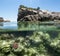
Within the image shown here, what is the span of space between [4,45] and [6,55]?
41 cm

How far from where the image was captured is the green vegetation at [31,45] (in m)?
7.80

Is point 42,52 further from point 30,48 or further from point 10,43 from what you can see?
point 10,43

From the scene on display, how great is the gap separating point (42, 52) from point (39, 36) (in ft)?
2.65

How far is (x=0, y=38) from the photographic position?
870 centimetres

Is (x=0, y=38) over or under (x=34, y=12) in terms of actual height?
over

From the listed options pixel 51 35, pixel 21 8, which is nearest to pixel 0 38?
pixel 51 35

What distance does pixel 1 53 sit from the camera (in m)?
7.92

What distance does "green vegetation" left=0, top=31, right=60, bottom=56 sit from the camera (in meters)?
7.80

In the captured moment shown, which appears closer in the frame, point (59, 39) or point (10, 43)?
point (10, 43)

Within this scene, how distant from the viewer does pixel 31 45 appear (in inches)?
338

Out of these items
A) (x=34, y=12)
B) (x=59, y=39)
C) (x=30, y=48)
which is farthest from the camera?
(x=34, y=12)

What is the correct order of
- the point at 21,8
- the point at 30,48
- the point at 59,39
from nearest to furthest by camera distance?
the point at 30,48 < the point at 59,39 < the point at 21,8

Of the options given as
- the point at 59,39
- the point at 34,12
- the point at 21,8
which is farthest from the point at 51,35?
the point at 21,8

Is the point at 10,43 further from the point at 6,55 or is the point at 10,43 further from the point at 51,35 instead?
the point at 51,35
